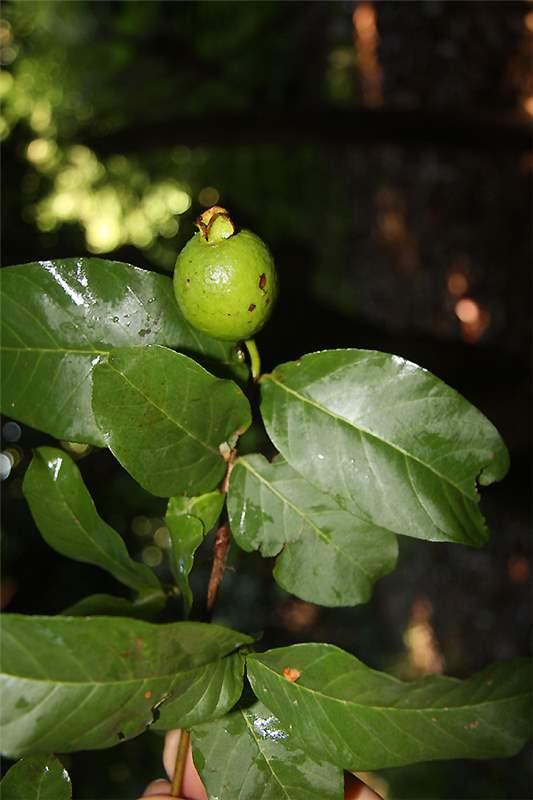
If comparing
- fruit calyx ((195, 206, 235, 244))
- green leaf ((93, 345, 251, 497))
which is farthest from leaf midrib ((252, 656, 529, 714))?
fruit calyx ((195, 206, 235, 244))

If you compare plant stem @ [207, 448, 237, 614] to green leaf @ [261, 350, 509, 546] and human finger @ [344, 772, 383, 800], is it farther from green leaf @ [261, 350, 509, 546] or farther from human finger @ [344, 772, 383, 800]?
human finger @ [344, 772, 383, 800]

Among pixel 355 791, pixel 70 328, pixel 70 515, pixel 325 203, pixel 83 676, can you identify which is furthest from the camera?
pixel 325 203

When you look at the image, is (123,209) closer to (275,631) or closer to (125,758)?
(275,631)

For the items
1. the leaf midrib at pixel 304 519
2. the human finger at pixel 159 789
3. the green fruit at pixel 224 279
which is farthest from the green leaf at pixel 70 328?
the human finger at pixel 159 789

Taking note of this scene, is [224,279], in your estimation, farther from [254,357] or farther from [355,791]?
[355,791]

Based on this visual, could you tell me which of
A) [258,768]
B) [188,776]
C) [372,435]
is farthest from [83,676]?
[188,776]
